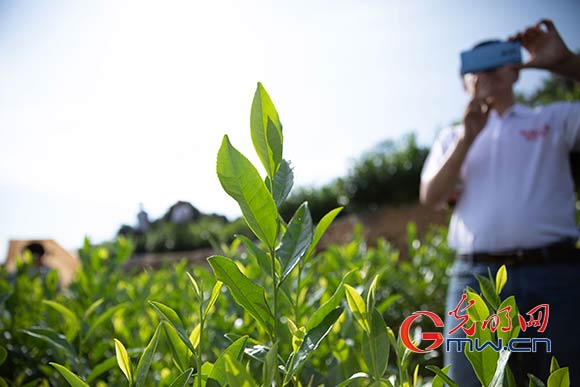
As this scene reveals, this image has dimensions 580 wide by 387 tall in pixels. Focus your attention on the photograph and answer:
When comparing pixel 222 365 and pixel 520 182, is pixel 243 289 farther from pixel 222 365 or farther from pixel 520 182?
pixel 520 182

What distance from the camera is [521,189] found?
1.72 m

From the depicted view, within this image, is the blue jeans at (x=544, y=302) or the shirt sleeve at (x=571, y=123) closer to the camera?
the blue jeans at (x=544, y=302)

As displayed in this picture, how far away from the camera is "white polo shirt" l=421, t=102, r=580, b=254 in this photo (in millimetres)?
A: 1672

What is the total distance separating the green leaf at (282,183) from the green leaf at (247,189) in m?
0.05

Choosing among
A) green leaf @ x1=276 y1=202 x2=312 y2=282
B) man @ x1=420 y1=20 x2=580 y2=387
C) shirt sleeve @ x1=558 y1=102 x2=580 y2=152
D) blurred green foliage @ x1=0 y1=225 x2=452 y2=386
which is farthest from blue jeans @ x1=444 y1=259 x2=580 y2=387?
green leaf @ x1=276 y1=202 x2=312 y2=282

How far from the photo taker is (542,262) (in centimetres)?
163

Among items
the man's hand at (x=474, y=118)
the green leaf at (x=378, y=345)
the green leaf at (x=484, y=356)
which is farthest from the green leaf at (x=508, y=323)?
the man's hand at (x=474, y=118)

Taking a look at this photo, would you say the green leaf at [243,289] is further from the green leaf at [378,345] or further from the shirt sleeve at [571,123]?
the shirt sleeve at [571,123]

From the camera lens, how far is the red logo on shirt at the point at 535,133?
175 cm

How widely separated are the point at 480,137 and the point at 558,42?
415 millimetres

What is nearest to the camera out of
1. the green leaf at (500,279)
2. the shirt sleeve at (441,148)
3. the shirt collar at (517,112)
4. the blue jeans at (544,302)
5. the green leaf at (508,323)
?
the green leaf at (508,323)

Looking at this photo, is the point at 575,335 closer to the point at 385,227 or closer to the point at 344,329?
the point at 344,329

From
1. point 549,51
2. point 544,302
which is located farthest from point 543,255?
point 549,51

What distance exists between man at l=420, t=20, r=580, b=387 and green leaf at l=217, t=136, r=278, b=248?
1045 mm
